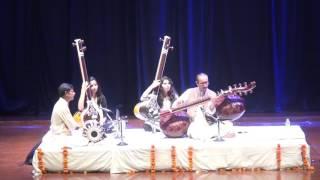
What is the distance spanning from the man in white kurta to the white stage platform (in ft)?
0.79

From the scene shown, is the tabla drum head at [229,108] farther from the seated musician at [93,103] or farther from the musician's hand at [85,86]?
the musician's hand at [85,86]

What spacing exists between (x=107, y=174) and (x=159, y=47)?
4.27m

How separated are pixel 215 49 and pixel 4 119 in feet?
12.5

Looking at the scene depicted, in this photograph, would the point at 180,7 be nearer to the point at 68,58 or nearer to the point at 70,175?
the point at 68,58

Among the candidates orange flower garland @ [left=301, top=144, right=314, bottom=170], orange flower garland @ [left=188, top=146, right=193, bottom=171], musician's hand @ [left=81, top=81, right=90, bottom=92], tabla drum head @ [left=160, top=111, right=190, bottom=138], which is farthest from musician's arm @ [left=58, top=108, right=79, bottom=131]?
orange flower garland @ [left=301, top=144, right=314, bottom=170]

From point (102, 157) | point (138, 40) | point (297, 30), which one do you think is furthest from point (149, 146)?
point (297, 30)

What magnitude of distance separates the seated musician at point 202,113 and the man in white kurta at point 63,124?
1.24 metres

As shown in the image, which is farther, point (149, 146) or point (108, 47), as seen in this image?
point (108, 47)

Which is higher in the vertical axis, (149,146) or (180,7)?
(180,7)

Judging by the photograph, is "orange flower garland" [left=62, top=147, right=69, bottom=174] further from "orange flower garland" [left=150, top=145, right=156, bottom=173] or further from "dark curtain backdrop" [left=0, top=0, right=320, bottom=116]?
"dark curtain backdrop" [left=0, top=0, right=320, bottom=116]

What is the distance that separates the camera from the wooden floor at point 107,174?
734 cm

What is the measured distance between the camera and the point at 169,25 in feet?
37.4

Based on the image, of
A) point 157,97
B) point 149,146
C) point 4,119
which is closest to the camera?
point 149,146

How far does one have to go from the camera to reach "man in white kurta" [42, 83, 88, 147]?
25.6 ft
